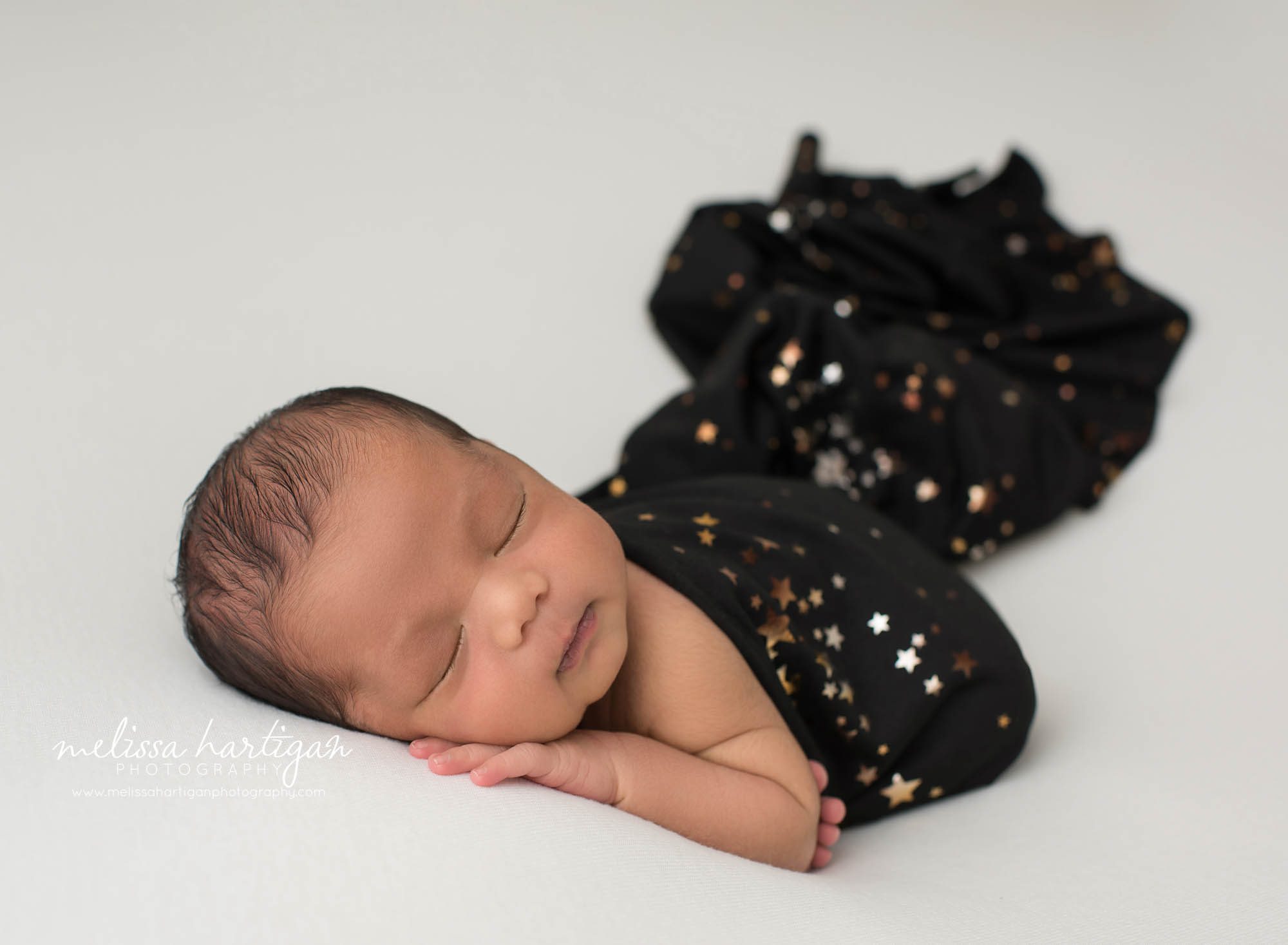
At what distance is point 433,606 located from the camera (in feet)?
3.00

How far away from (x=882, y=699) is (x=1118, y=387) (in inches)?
31.5

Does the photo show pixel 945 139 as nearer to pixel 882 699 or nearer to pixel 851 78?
pixel 851 78

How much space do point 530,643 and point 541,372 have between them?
2.72 ft

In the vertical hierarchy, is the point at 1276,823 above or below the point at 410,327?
below

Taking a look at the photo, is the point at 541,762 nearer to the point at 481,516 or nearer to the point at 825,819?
the point at 481,516

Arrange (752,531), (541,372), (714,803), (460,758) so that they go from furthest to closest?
(541,372), (752,531), (714,803), (460,758)

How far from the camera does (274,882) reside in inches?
28.0

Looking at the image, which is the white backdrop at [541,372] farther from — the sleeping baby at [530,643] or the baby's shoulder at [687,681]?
the baby's shoulder at [687,681]

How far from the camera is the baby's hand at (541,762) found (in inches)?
34.7

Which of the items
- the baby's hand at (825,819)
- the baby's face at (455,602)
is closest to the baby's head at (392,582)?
the baby's face at (455,602)

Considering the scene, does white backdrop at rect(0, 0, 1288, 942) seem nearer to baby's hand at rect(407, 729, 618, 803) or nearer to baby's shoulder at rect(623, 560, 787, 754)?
baby's hand at rect(407, 729, 618, 803)

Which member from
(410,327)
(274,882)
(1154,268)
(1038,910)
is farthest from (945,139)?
(274,882)

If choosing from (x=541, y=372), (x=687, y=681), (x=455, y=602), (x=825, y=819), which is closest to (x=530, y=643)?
(x=455, y=602)

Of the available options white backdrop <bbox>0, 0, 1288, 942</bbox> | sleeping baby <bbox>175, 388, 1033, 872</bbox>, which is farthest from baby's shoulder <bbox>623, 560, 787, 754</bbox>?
white backdrop <bbox>0, 0, 1288, 942</bbox>
